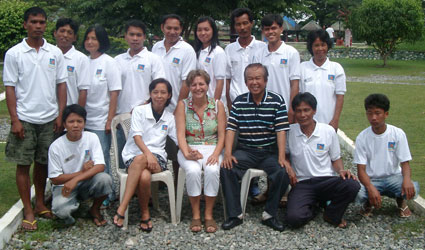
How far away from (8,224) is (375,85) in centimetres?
1331

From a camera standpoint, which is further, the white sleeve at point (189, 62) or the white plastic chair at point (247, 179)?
the white sleeve at point (189, 62)

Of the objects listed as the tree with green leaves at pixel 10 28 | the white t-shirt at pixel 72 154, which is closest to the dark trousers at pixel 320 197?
the white t-shirt at pixel 72 154

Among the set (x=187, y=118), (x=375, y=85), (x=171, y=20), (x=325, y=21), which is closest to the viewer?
(x=187, y=118)

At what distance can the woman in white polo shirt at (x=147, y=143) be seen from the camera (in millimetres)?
4188

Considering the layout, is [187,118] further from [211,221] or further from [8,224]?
[8,224]

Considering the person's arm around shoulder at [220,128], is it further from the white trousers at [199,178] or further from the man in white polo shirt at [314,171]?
the man in white polo shirt at [314,171]

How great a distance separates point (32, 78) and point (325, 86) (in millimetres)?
2629

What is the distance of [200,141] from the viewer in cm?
457

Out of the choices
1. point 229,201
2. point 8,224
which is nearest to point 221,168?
point 229,201

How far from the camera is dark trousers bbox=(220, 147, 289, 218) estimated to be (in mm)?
4289

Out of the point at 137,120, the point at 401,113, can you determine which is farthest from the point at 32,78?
the point at 401,113

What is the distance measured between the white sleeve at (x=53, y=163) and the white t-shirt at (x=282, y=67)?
2.09 m

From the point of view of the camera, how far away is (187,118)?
457 centimetres

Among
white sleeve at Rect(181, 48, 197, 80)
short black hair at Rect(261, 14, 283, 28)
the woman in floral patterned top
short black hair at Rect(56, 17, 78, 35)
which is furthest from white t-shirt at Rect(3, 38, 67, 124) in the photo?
short black hair at Rect(261, 14, 283, 28)
